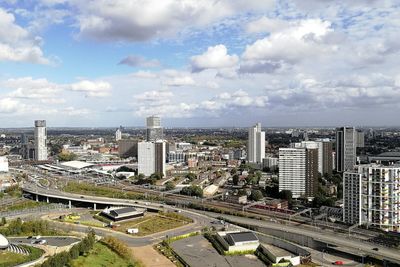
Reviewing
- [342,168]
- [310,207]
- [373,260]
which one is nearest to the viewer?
[373,260]

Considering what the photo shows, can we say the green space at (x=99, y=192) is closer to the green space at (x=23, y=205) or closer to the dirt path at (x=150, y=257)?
the green space at (x=23, y=205)

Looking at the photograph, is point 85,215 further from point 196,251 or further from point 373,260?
point 373,260

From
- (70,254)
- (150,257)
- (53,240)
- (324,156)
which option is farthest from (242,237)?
(324,156)

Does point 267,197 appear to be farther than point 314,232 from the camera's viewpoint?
Yes

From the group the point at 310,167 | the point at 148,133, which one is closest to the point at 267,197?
the point at 310,167

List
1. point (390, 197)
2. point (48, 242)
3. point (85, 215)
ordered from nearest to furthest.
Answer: point (48, 242), point (390, 197), point (85, 215)

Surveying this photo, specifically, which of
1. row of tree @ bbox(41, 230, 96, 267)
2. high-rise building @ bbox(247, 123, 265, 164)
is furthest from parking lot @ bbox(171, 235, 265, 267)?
high-rise building @ bbox(247, 123, 265, 164)

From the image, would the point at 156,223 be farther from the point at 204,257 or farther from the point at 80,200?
the point at 80,200
